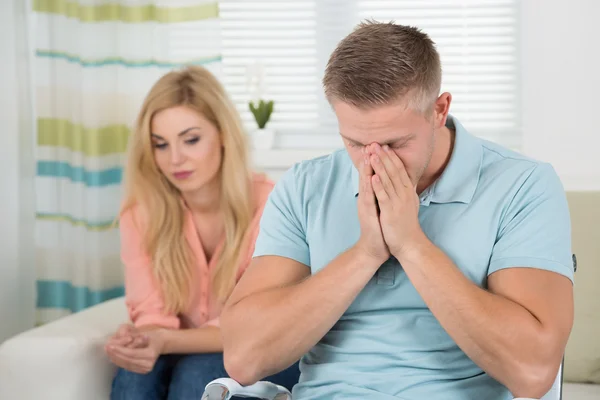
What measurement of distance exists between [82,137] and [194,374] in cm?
129

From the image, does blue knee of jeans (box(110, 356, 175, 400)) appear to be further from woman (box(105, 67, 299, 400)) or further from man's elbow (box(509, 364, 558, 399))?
man's elbow (box(509, 364, 558, 399))

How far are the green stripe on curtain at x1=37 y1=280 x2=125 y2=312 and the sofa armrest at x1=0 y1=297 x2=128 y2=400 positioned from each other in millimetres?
899

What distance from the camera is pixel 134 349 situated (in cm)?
208

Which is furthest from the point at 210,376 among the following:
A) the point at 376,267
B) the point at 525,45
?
the point at 525,45

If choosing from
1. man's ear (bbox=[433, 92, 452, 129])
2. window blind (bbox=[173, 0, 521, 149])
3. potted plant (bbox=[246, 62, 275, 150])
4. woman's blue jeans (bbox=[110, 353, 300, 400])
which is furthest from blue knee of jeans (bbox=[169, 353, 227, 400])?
window blind (bbox=[173, 0, 521, 149])

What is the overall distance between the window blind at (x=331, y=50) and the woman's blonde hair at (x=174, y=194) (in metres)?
1.01

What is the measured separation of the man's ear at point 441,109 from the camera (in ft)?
4.98

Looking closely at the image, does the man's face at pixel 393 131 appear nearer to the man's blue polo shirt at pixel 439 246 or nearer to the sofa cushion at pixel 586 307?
the man's blue polo shirt at pixel 439 246

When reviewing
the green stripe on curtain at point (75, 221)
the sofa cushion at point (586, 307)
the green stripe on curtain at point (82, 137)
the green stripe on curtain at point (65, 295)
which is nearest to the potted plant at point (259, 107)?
the green stripe on curtain at point (82, 137)

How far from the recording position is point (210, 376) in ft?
6.74

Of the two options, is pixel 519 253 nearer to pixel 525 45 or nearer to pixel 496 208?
pixel 496 208

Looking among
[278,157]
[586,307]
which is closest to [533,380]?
[586,307]

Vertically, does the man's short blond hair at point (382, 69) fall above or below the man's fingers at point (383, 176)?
above

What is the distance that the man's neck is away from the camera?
1.60 m
